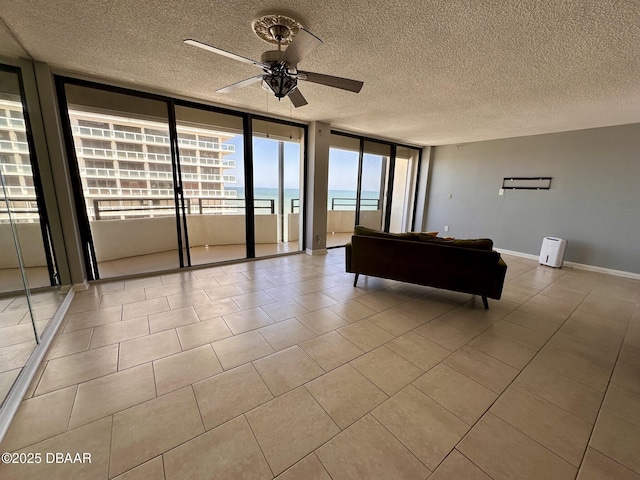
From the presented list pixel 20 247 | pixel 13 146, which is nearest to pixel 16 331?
pixel 20 247

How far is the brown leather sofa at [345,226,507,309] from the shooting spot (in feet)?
8.97

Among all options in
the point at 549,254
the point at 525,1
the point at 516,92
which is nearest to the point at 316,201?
the point at 516,92

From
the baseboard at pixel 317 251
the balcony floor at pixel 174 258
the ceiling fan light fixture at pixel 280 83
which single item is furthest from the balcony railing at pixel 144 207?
the ceiling fan light fixture at pixel 280 83

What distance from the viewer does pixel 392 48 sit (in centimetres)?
206

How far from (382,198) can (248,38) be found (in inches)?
195

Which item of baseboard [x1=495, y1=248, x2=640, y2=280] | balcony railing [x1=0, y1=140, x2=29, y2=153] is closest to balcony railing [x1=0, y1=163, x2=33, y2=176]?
balcony railing [x1=0, y1=140, x2=29, y2=153]

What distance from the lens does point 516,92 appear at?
2814mm

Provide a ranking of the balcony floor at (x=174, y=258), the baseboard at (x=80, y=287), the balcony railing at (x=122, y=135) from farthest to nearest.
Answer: the balcony floor at (x=174, y=258) → the balcony railing at (x=122, y=135) → the baseboard at (x=80, y=287)

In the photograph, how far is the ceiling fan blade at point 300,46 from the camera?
1519 millimetres

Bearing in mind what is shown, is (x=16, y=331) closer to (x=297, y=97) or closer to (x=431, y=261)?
(x=297, y=97)

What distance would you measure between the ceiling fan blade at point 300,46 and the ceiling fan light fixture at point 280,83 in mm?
116

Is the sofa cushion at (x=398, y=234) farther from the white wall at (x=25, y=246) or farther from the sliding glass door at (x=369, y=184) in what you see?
the white wall at (x=25, y=246)

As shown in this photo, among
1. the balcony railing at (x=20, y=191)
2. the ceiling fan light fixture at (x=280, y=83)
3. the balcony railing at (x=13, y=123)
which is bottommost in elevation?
the balcony railing at (x=20, y=191)

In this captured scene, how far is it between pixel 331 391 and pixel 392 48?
265cm
